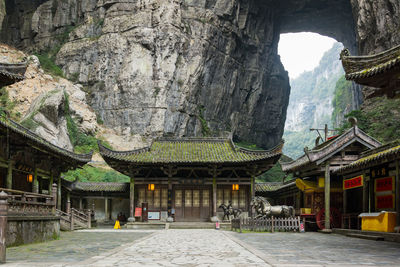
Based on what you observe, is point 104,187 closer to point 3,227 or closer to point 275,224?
point 275,224

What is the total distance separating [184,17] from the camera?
184 feet

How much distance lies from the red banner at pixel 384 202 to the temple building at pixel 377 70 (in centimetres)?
544

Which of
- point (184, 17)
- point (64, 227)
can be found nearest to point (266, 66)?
point (184, 17)

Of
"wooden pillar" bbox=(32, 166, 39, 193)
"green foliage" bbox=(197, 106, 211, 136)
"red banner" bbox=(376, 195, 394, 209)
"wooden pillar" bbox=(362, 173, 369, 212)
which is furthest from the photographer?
"green foliage" bbox=(197, 106, 211, 136)

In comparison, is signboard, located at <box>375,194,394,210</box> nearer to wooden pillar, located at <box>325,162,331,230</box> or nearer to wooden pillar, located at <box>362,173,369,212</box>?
wooden pillar, located at <box>362,173,369,212</box>

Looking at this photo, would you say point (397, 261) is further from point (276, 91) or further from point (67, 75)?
point (276, 91)

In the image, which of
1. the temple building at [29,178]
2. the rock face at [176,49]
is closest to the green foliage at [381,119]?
the rock face at [176,49]

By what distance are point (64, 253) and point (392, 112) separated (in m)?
37.1

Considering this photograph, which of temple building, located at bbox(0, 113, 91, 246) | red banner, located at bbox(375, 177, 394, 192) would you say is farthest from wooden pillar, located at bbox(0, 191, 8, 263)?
red banner, located at bbox(375, 177, 394, 192)

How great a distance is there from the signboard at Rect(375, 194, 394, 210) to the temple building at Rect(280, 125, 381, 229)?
303cm

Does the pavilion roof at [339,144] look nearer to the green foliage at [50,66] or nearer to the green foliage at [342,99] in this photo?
the green foliage at [50,66]

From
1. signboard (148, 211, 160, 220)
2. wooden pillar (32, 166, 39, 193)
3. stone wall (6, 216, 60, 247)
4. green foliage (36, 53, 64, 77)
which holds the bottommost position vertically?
signboard (148, 211, 160, 220)

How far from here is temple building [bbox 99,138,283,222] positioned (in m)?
25.9

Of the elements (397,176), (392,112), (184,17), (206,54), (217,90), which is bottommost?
(397,176)
